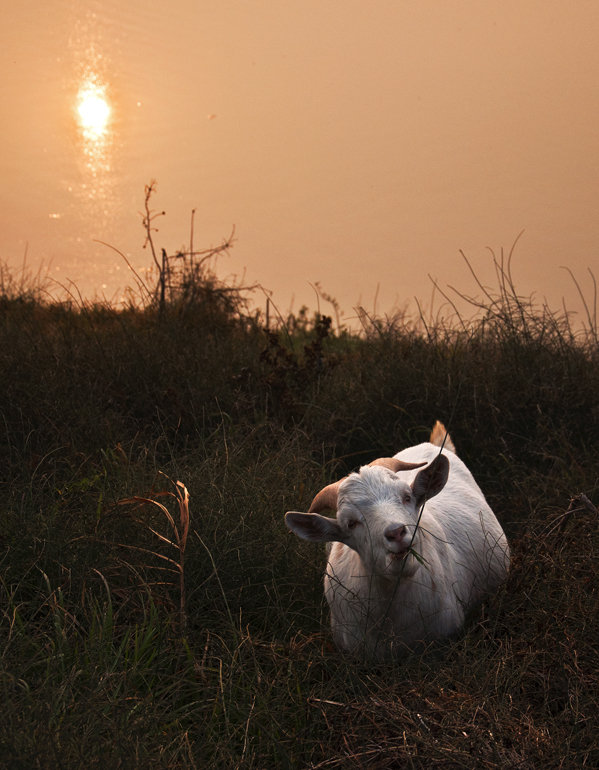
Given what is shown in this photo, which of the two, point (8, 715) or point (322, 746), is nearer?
point (8, 715)

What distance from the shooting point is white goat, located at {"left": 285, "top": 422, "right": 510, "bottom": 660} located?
3.58 meters

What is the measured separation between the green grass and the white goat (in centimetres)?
13

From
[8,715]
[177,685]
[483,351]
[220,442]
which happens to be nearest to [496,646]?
[177,685]

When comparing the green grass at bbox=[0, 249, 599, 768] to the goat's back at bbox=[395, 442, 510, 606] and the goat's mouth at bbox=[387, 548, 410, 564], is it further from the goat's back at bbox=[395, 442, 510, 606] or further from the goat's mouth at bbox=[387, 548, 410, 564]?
the goat's mouth at bbox=[387, 548, 410, 564]

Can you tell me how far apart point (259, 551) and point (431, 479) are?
41.7 inches

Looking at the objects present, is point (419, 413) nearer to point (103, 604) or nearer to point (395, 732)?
point (103, 604)

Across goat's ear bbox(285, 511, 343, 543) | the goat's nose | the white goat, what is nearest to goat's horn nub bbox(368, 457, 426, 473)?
the white goat

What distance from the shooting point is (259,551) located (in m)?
4.30

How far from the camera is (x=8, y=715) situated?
2.56 metres

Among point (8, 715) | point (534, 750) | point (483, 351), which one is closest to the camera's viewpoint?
point (8, 715)

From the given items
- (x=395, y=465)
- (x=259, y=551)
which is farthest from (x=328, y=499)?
(x=259, y=551)

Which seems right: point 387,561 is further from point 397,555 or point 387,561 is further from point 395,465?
point 395,465

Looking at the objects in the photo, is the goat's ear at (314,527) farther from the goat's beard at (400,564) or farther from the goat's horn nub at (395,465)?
the goat's horn nub at (395,465)

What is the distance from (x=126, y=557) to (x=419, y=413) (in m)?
2.99
